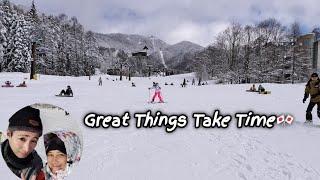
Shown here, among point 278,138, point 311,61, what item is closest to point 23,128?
point 278,138

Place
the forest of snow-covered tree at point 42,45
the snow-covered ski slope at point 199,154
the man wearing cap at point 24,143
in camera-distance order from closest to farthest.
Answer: the man wearing cap at point 24,143
the snow-covered ski slope at point 199,154
the forest of snow-covered tree at point 42,45

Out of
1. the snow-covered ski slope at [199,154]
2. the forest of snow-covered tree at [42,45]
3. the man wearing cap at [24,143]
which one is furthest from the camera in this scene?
the forest of snow-covered tree at [42,45]

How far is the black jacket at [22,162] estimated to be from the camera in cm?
188

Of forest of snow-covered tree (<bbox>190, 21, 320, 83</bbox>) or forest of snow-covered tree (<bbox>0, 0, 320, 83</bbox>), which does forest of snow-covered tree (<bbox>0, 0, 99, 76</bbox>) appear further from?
forest of snow-covered tree (<bbox>190, 21, 320, 83</bbox>)

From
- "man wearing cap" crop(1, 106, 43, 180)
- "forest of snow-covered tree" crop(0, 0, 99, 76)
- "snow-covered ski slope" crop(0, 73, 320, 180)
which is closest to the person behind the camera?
"man wearing cap" crop(1, 106, 43, 180)

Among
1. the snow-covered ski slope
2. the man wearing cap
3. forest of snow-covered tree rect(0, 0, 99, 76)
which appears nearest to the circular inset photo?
the man wearing cap

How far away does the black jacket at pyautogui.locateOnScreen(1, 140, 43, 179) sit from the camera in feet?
6.16

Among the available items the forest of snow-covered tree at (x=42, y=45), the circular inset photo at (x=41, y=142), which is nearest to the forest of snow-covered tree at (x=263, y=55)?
the forest of snow-covered tree at (x=42, y=45)

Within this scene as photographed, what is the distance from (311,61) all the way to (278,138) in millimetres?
75614

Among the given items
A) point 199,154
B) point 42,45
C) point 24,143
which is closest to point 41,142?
point 24,143

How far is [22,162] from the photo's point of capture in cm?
190

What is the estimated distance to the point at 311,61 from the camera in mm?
78625

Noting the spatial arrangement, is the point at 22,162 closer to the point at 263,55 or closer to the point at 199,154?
the point at 199,154

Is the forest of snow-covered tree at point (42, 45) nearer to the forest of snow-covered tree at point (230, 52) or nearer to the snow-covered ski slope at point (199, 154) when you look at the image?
the forest of snow-covered tree at point (230, 52)
